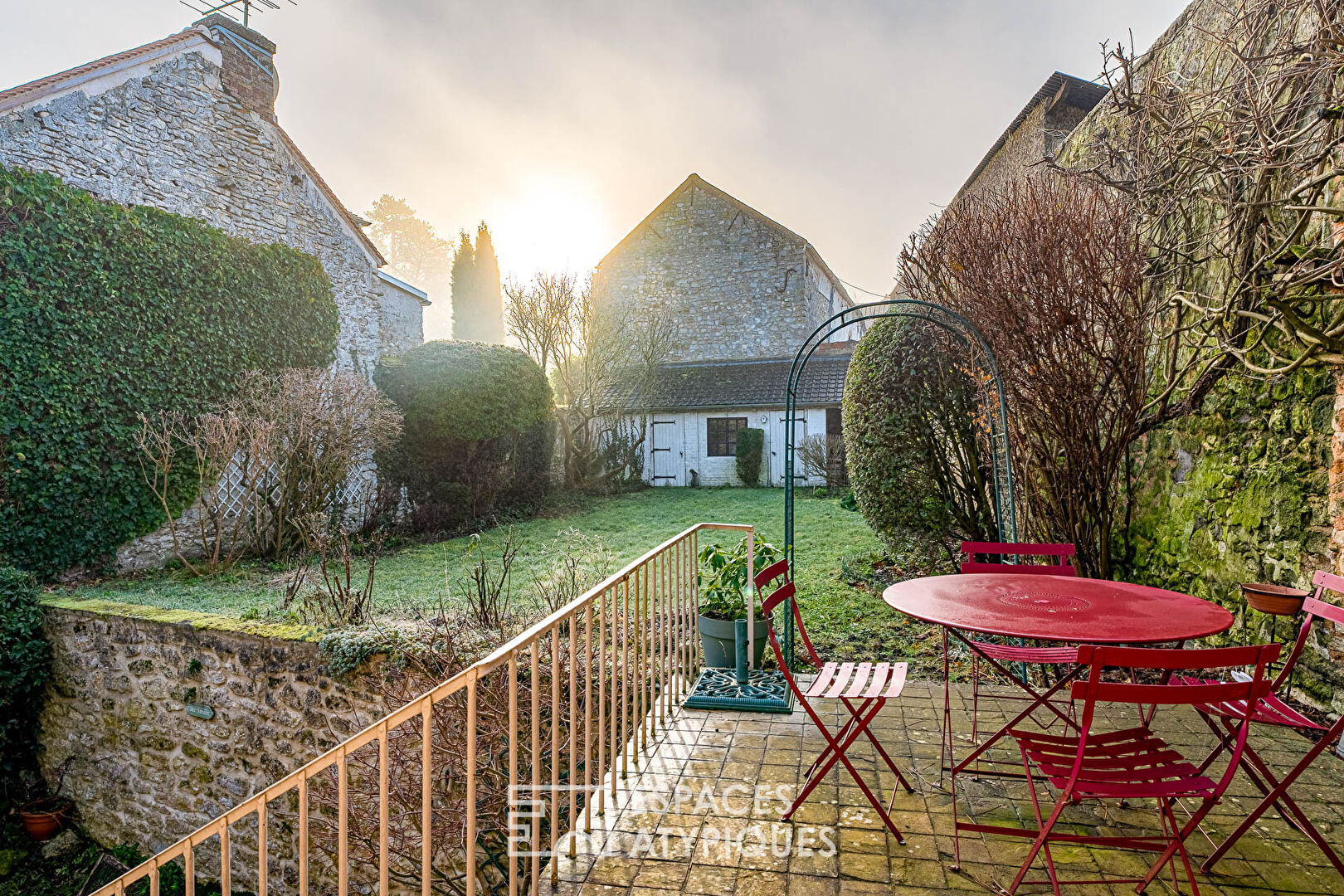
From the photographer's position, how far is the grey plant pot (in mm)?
4664

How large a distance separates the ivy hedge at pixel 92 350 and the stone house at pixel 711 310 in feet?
35.7

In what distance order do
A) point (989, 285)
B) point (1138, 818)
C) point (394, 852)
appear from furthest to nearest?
point (989, 285) < point (394, 852) < point (1138, 818)

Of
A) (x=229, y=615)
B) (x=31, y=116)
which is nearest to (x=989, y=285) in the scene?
(x=229, y=615)

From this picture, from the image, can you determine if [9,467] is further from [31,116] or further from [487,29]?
[487,29]

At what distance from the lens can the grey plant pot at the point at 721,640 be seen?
4664mm

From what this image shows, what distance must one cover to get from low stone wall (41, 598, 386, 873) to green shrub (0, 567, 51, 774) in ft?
0.39

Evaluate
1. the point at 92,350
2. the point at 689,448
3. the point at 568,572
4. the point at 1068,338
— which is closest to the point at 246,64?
the point at 92,350

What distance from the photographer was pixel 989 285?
5.11 metres

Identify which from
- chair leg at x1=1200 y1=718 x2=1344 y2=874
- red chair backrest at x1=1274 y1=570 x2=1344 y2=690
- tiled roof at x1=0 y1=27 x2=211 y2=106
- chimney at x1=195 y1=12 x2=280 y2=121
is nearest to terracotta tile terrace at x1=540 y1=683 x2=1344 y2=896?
chair leg at x1=1200 y1=718 x2=1344 y2=874

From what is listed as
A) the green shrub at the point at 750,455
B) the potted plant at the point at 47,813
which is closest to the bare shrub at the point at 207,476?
the potted plant at the point at 47,813

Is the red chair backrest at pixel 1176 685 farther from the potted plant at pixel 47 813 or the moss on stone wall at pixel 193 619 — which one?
the potted plant at pixel 47 813

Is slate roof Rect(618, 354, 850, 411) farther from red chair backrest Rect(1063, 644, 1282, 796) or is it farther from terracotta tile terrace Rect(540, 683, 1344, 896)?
red chair backrest Rect(1063, 644, 1282, 796)

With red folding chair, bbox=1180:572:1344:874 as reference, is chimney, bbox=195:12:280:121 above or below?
above

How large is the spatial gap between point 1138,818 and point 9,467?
9.92 metres
